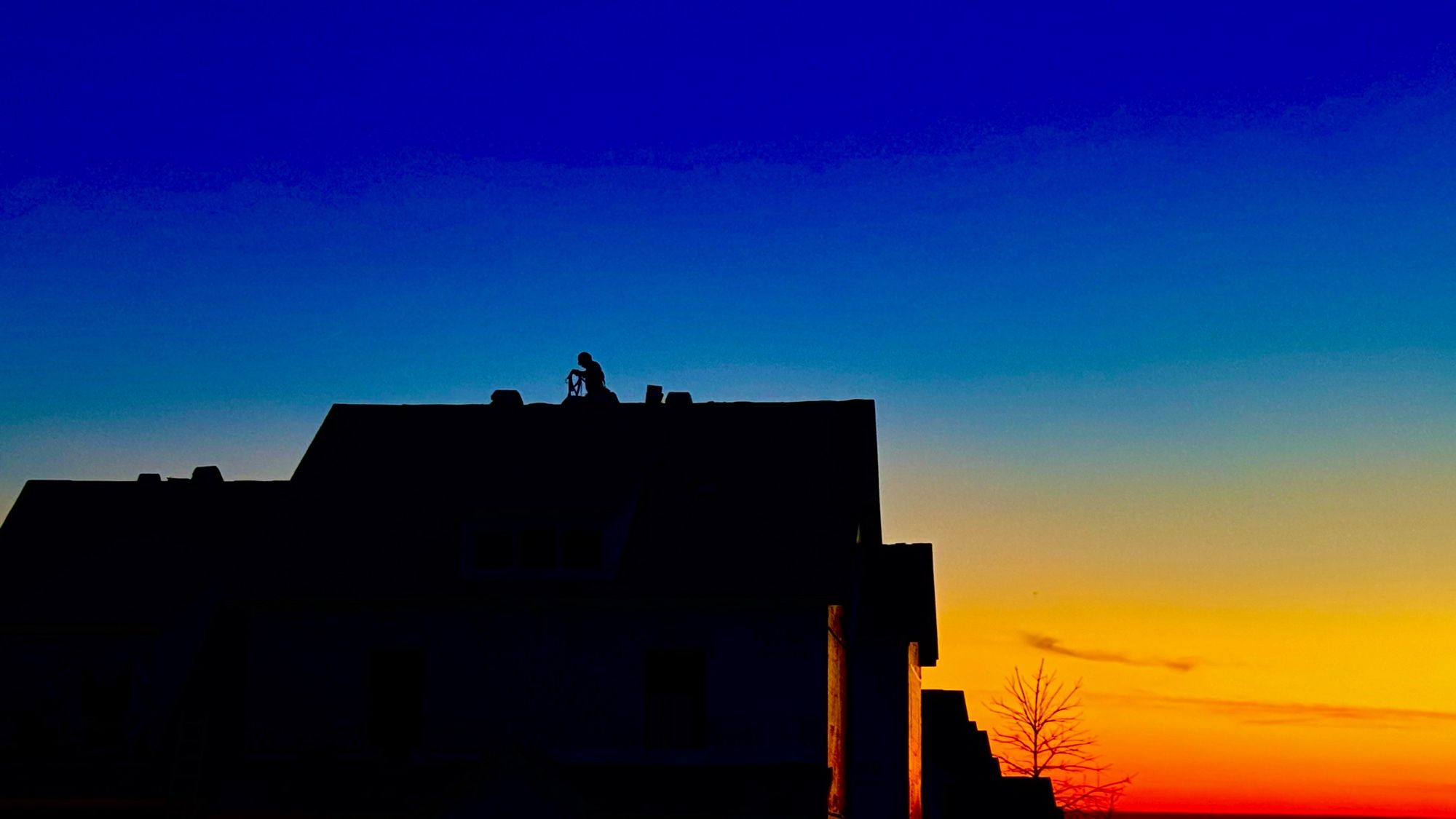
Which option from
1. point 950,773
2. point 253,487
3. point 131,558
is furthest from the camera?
point 950,773

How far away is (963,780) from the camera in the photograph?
46.9 meters

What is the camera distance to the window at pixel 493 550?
31.8 m

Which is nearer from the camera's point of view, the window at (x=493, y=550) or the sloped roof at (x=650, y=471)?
the sloped roof at (x=650, y=471)

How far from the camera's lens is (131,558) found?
36.7 metres

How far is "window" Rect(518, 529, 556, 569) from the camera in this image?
103ft

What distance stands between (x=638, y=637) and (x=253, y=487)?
13053mm

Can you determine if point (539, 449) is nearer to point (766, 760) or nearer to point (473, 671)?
point (473, 671)

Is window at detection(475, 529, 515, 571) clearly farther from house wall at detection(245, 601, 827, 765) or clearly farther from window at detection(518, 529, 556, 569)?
house wall at detection(245, 601, 827, 765)

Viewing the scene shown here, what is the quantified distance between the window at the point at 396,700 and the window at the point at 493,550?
2079 mm

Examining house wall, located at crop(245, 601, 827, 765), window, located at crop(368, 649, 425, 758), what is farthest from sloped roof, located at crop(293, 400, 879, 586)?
window, located at crop(368, 649, 425, 758)

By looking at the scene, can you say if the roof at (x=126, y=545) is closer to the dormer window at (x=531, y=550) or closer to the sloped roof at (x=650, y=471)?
the sloped roof at (x=650, y=471)

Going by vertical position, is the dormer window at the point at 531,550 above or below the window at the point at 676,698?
above

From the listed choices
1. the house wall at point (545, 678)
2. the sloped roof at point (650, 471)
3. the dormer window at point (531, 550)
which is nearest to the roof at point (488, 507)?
the sloped roof at point (650, 471)

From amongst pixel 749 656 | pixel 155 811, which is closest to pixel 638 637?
pixel 749 656
